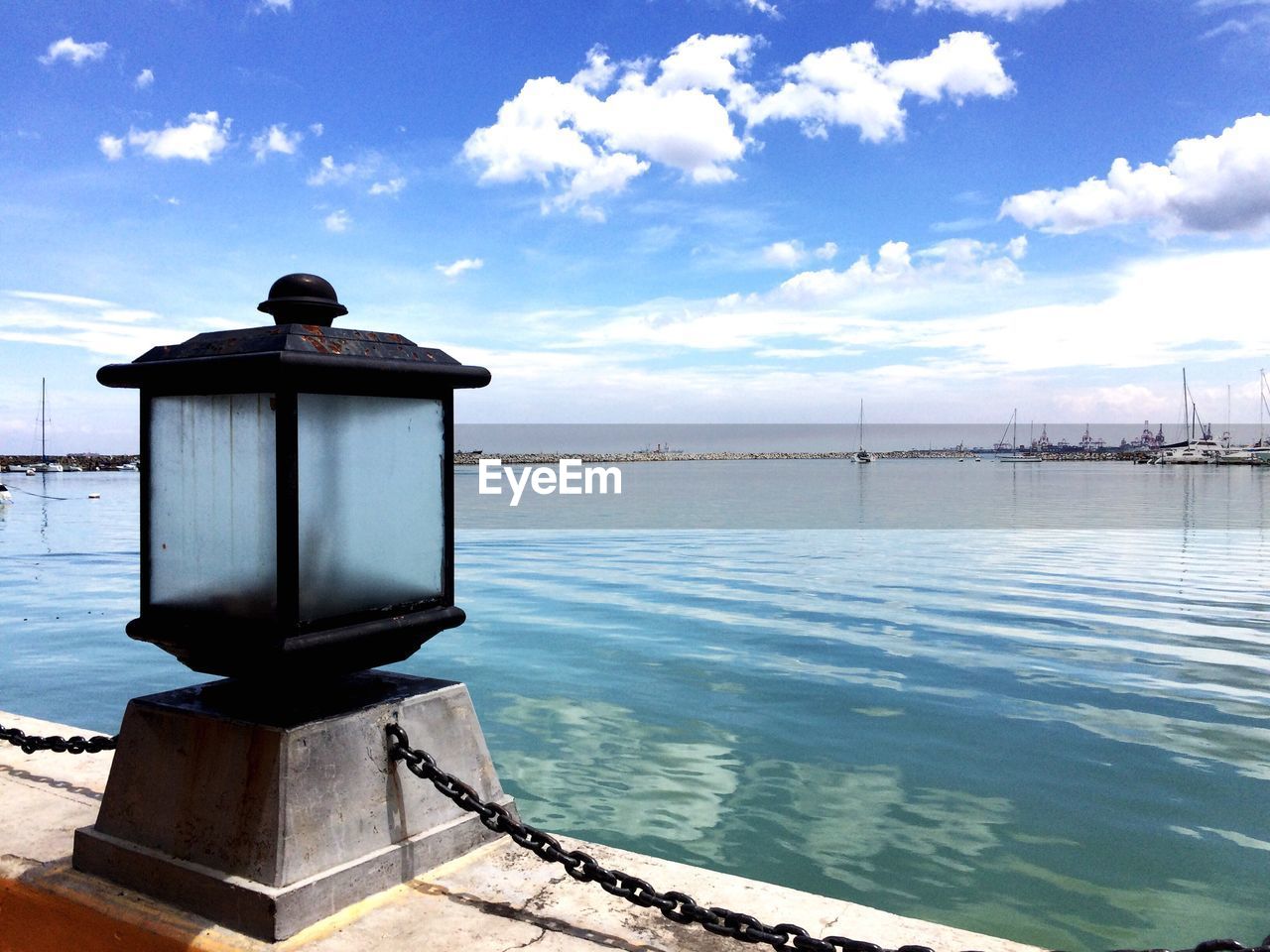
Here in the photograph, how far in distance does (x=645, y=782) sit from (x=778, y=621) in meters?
6.79

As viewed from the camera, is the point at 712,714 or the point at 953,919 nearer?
the point at 953,919

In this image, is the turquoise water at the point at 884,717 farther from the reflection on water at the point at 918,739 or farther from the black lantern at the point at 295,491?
the black lantern at the point at 295,491

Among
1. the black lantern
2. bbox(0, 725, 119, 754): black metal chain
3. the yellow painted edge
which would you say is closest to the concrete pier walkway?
the yellow painted edge

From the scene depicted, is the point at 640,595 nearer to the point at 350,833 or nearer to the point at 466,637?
the point at 466,637

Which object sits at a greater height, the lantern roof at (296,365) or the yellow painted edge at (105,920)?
the lantern roof at (296,365)

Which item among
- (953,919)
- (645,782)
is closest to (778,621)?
(645,782)

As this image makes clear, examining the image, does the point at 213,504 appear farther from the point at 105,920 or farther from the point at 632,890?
the point at 632,890

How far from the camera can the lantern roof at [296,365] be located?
278 centimetres

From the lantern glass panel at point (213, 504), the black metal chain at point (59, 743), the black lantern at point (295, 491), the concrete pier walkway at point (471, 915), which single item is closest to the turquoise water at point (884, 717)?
the concrete pier walkway at point (471, 915)

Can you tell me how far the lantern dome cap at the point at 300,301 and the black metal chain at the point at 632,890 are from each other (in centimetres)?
145

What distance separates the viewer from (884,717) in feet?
27.2

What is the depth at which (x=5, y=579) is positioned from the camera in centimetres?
1911

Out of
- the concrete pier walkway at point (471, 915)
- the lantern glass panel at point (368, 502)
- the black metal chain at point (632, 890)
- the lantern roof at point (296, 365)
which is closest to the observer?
the black metal chain at point (632, 890)

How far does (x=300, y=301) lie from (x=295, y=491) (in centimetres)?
73
